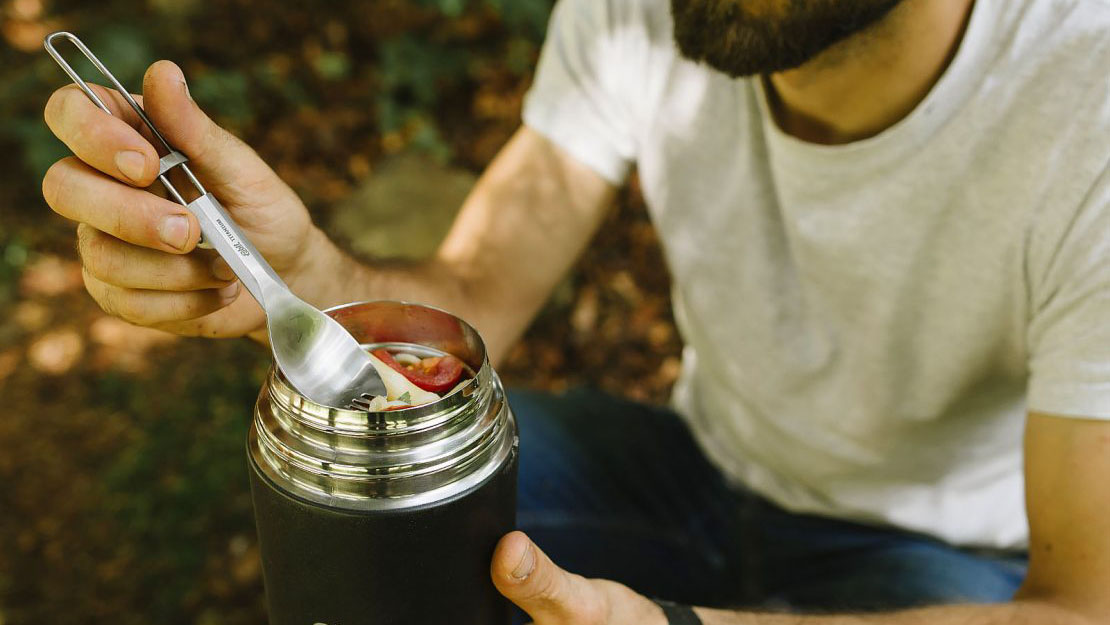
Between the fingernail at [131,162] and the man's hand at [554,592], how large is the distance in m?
0.66

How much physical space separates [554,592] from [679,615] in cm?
27

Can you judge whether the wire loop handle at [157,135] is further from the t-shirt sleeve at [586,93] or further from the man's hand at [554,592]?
the t-shirt sleeve at [586,93]

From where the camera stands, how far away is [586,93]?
87.7 inches

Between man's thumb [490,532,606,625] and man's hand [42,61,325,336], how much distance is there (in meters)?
0.57

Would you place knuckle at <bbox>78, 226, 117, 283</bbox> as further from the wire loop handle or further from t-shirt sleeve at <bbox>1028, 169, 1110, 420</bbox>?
t-shirt sleeve at <bbox>1028, 169, 1110, 420</bbox>

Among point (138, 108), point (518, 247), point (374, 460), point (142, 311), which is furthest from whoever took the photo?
point (518, 247)

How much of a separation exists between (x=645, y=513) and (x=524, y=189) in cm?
86

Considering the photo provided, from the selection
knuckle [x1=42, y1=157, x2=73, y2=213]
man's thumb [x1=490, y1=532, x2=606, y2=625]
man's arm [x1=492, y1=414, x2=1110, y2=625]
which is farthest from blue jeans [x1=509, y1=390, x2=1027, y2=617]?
knuckle [x1=42, y1=157, x2=73, y2=213]

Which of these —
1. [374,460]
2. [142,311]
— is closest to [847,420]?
[374,460]

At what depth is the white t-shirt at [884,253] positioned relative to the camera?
1530 millimetres

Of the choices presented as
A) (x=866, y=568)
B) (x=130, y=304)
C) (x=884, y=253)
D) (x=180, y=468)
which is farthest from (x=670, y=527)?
(x=180, y=468)

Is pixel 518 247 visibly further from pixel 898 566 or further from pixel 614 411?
pixel 898 566

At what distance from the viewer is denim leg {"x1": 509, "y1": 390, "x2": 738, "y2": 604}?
7.28 feet

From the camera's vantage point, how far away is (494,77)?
4.89 metres
